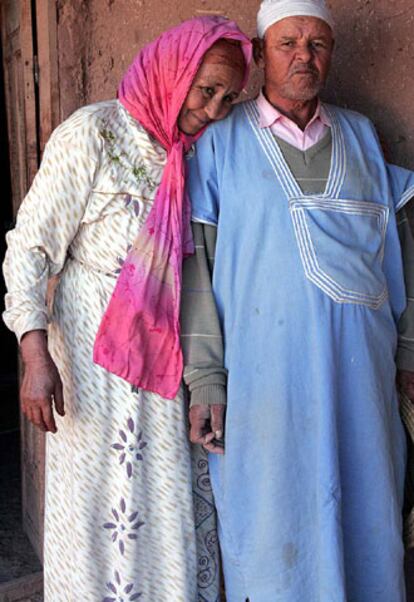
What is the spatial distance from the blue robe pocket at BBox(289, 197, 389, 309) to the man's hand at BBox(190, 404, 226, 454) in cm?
41

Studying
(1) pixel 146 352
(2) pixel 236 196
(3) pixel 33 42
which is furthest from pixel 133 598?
(3) pixel 33 42

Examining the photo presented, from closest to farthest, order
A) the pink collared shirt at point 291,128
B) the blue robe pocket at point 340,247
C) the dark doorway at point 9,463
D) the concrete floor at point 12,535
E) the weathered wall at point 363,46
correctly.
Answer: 1. the blue robe pocket at point 340,247
2. the pink collared shirt at point 291,128
3. the weathered wall at point 363,46
4. the concrete floor at point 12,535
5. the dark doorway at point 9,463

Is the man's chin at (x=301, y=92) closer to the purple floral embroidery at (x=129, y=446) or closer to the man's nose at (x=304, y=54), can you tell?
the man's nose at (x=304, y=54)

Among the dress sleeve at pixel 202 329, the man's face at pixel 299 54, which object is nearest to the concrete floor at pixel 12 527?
the dress sleeve at pixel 202 329

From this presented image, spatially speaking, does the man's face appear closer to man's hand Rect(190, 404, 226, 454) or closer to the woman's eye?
the woman's eye

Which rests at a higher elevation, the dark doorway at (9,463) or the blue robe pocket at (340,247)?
the blue robe pocket at (340,247)

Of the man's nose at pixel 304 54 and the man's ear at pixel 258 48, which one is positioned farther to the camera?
the man's ear at pixel 258 48

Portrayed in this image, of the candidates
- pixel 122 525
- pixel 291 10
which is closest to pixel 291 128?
pixel 291 10

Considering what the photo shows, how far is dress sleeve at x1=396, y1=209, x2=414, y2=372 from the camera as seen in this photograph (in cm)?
192

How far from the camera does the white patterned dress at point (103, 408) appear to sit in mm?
1826

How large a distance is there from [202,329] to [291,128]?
55cm

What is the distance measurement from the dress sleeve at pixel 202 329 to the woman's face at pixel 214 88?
0.26m

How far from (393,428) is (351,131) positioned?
769 mm

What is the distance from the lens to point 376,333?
70.5 inches
